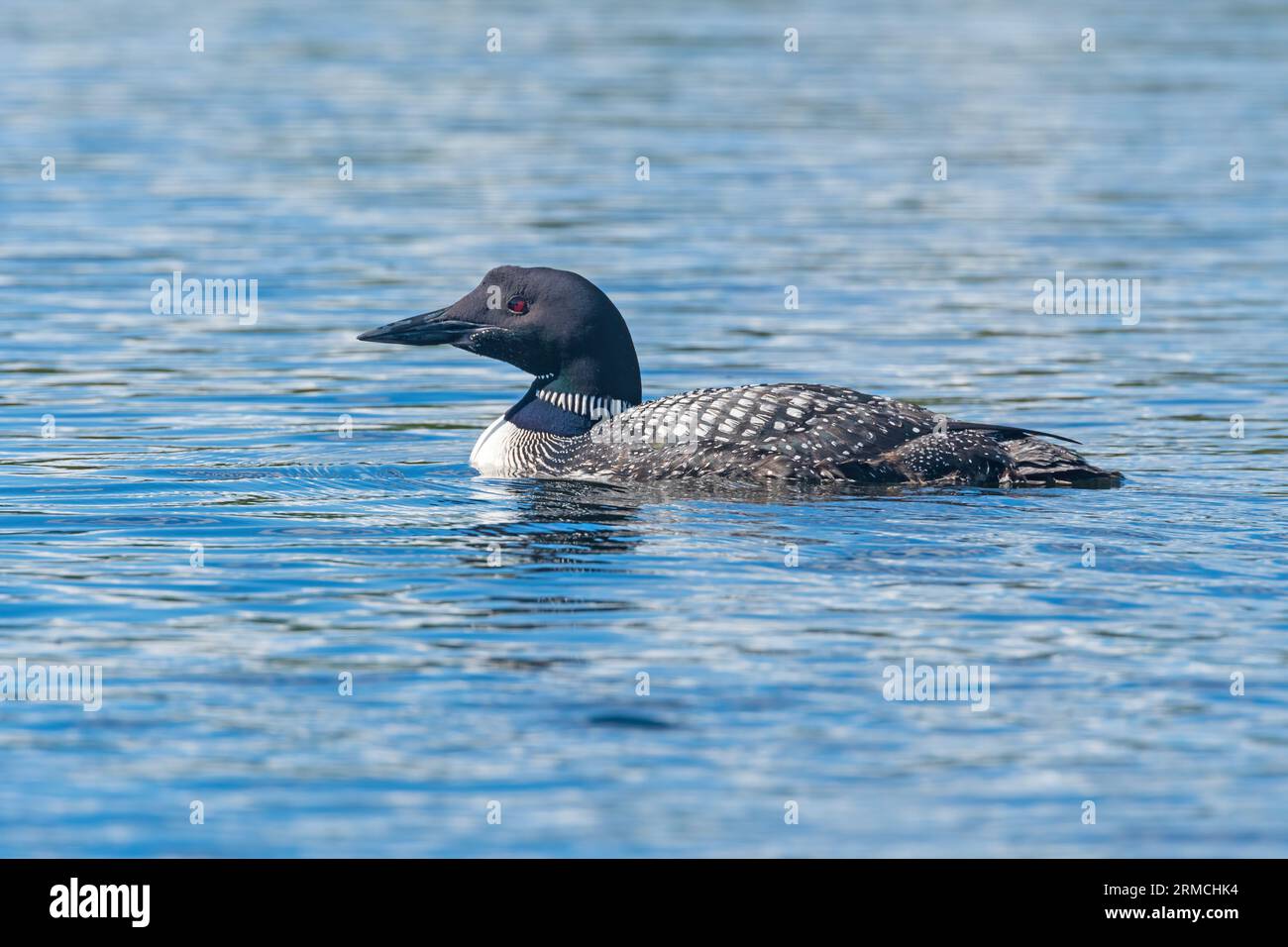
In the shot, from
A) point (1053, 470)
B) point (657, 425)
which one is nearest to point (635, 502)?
point (657, 425)

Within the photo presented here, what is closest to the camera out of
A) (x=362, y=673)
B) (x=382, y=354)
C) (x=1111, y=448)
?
(x=362, y=673)

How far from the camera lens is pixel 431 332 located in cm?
942

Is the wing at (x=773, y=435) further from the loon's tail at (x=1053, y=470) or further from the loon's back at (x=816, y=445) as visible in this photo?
the loon's tail at (x=1053, y=470)

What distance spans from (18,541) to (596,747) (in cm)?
330

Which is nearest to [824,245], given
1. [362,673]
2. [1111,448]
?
[1111,448]

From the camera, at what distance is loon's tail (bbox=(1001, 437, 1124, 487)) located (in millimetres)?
8500

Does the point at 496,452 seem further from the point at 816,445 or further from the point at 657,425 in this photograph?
the point at 816,445

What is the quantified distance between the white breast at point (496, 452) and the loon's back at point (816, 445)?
0.42 meters

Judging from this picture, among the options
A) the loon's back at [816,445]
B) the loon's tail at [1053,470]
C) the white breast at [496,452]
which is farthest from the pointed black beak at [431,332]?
the loon's tail at [1053,470]

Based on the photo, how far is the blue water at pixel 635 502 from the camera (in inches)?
206

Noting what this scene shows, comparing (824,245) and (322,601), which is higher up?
(824,245)

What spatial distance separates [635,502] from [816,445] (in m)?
0.78

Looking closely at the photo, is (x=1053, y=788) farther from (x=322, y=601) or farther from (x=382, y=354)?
(x=382, y=354)
